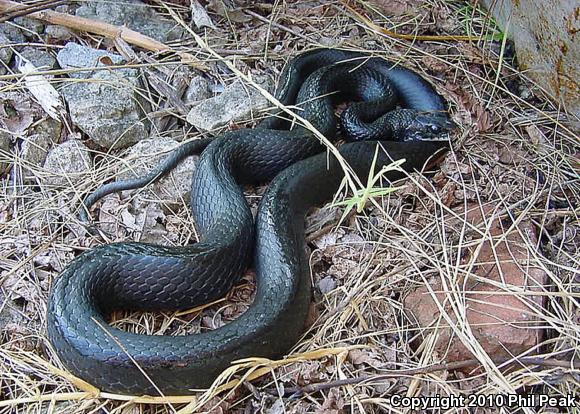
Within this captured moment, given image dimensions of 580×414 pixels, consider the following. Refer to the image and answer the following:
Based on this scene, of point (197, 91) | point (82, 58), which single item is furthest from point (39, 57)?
point (197, 91)

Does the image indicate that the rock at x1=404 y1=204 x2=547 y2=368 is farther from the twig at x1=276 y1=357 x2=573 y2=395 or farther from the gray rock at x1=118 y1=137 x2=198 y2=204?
the gray rock at x1=118 y1=137 x2=198 y2=204

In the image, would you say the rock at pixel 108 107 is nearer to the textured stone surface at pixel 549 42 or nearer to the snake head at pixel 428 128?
the snake head at pixel 428 128

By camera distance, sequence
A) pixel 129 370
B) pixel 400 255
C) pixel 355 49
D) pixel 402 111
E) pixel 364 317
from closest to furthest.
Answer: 1. pixel 129 370
2. pixel 364 317
3. pixel 400 255
4. pixel 402 111
5. pixel 355 49

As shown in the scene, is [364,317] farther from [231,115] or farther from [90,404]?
[231,115]

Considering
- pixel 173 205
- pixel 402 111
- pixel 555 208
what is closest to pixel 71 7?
pixel 173 205

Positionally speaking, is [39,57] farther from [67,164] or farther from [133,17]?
[67,164]

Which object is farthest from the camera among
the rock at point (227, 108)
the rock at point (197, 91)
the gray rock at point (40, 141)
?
the rock at point (197, 91)

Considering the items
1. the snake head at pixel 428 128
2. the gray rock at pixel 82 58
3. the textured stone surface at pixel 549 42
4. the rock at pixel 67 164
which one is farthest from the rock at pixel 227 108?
the textured stone surface at pixel 549 42
